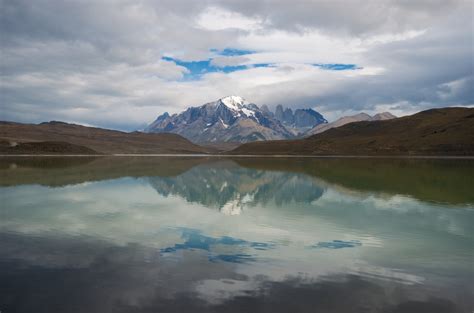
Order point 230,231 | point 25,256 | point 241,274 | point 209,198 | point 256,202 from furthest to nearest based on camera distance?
point 209,198 → point 256,202 → point 230,231 → point 25,256 → point 241,274

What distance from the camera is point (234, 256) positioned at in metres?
19.1

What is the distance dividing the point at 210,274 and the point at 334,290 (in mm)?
5166

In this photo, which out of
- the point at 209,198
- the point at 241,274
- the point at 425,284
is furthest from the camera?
the point at 209,198

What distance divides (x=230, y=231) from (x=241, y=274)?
9.63 meters

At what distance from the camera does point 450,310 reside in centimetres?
1273

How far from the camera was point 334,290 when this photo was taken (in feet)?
47.0

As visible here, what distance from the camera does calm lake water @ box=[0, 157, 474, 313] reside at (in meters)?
13.3

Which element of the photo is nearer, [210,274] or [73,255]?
[210,274]

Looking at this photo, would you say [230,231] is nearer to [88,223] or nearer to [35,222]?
[88,223]

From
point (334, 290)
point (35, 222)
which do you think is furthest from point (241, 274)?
point (35, 222)

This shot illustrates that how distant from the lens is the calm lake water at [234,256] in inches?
524

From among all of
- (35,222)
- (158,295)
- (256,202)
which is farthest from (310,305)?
(256,202)

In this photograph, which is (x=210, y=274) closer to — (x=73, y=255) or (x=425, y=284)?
(x=73, y=255)

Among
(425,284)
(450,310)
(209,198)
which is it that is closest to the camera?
(450,310)
